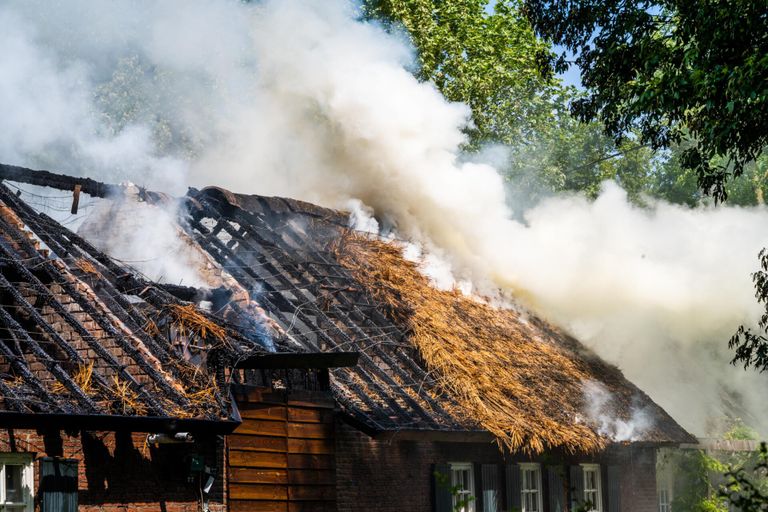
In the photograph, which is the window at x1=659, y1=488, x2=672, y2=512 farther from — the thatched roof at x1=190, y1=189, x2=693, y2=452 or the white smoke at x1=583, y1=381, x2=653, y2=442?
the white smoke at x1=583, y1=381, x2=653, y2=442

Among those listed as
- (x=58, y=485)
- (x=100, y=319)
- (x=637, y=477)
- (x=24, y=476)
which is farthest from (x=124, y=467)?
(x=637, y=477)

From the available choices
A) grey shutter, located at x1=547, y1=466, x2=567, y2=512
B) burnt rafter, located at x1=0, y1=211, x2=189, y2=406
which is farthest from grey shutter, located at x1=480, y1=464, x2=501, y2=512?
burnt rafter, located at x1=0, y1=211, x2=189, y2=406

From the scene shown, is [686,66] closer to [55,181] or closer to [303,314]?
[303,314]

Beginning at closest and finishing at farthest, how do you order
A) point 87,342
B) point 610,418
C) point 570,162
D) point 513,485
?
point 87,342 → point 513,485 → point 610,418 → point 570,162

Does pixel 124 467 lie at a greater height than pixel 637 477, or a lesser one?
greater

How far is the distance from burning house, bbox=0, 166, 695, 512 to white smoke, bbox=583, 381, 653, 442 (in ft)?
0.19

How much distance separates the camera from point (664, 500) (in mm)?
25172

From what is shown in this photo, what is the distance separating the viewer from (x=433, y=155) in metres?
24.4

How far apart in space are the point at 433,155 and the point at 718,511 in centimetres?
991

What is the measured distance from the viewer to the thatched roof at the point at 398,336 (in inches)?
678

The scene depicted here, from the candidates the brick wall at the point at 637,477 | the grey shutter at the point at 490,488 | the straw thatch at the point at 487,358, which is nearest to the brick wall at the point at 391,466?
the grey shutter at the point at 490,488

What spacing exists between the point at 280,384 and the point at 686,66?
6.96 metres

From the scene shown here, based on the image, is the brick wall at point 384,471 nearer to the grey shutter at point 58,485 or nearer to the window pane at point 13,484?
the grey shutter at point 58,485

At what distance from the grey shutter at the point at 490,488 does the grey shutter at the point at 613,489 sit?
3520 mm
